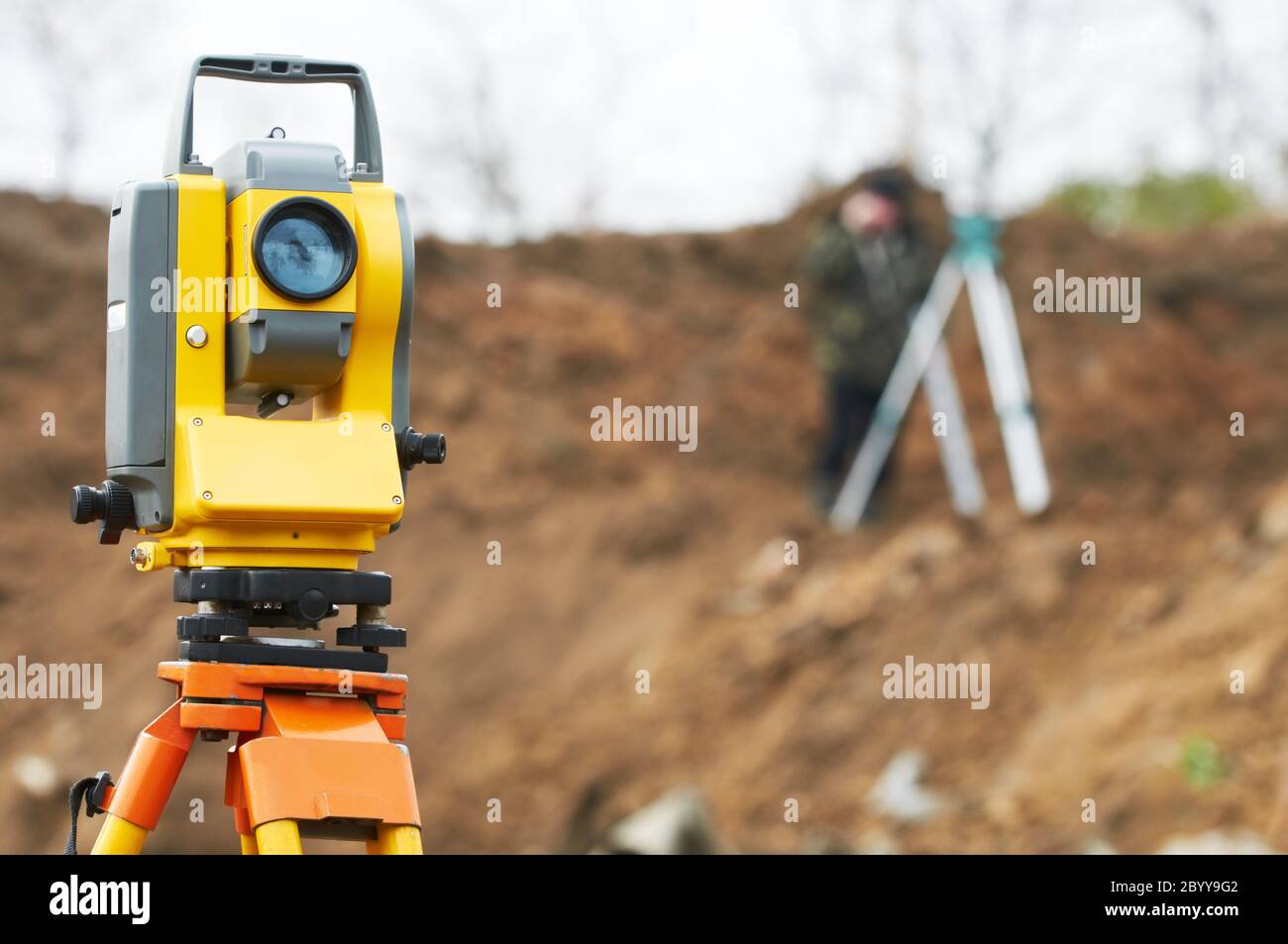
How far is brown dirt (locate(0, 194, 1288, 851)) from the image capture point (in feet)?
33.3

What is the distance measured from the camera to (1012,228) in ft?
50.0

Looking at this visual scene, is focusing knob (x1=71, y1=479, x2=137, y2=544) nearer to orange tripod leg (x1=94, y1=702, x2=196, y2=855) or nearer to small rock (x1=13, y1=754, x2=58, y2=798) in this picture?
orange tripod leg (x1=94, y1=702, x2=196, y2=855)

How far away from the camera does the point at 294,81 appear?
359cm

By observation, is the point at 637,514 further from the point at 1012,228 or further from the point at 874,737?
the point at 1012,228

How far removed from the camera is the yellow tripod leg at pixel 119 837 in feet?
10.6

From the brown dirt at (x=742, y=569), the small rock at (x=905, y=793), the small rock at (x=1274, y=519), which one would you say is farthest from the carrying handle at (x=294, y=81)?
the small rock at (x=1274, y=519)

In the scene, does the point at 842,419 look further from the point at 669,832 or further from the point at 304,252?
the point at 304,252

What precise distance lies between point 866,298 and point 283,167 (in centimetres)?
1071

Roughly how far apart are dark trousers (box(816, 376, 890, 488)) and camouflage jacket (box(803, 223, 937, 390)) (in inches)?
3.2

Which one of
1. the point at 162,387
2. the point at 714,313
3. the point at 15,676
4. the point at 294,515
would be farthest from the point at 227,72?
the point at 714,313

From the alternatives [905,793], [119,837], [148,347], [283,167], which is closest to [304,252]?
[283,167]

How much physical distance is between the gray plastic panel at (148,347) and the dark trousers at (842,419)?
10.6 metres

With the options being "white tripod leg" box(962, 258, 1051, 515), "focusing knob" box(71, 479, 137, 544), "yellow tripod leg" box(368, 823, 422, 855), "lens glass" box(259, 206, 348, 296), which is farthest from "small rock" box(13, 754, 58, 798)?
"lens glass" box(259, 206, 348, 296)

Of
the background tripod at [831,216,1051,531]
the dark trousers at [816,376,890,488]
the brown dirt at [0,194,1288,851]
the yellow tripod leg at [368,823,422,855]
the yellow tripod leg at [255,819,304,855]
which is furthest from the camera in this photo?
the dark trousers at [816,376,890,488]
